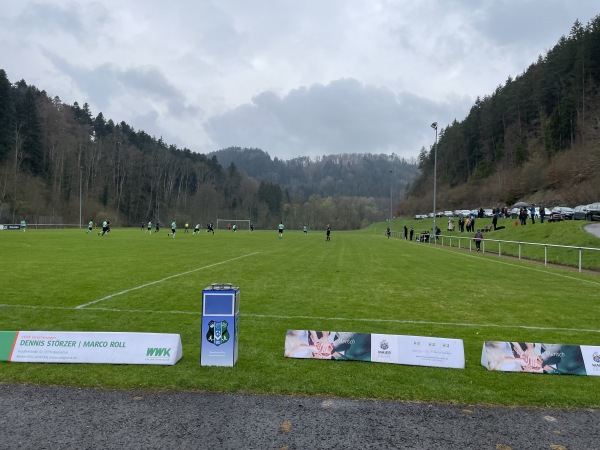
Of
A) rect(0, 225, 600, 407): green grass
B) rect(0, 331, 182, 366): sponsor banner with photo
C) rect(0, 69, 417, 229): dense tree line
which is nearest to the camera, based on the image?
rect(0, 225, 600, 407): green grass

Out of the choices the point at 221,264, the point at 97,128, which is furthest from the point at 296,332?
the point at 97,128

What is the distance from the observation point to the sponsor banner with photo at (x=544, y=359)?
6340 mm

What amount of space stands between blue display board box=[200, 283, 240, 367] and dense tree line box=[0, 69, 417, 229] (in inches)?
3335

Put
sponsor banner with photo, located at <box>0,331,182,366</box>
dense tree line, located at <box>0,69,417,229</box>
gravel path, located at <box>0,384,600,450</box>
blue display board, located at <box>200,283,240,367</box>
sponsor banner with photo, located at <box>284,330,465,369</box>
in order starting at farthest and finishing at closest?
dense tree line, located at <box>0,69,417,229</box> < sponsor banner with photo, located at <box>284,330,465,369</box> < sponsor banner with photo, located at <box>0,331,182,366</box> < blue display board, located at <box>200,283,240,367</box> < gravel path, located at <box>0,384,600,450</box>

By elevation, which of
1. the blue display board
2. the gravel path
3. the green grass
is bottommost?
the gravel path

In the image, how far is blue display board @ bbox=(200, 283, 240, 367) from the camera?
6281 mm

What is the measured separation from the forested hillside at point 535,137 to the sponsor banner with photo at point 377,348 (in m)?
36.6

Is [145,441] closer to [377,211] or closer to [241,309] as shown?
[241,309]

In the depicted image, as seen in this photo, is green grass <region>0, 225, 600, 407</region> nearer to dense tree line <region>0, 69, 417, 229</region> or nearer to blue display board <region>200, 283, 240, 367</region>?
blue display board <region>200, 283, 240, 367</region>

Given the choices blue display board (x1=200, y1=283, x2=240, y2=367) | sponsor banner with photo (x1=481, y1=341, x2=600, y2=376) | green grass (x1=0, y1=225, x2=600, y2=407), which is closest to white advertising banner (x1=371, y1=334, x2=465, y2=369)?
green grass (x1=0, y1=225, x2=600, y2=407)

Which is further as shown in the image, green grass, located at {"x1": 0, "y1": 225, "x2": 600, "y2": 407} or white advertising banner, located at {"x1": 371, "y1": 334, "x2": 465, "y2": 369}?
white advertising banner, located at {"x1": 371, "y1": 334, "x2": 465, "y2": 369}

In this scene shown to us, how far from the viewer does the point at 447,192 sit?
114m

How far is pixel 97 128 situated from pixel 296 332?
13646 cm

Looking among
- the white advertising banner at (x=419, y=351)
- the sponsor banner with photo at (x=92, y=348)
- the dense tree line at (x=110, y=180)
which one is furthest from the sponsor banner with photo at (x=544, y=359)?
the dense tree line at (x=110, y=180)
